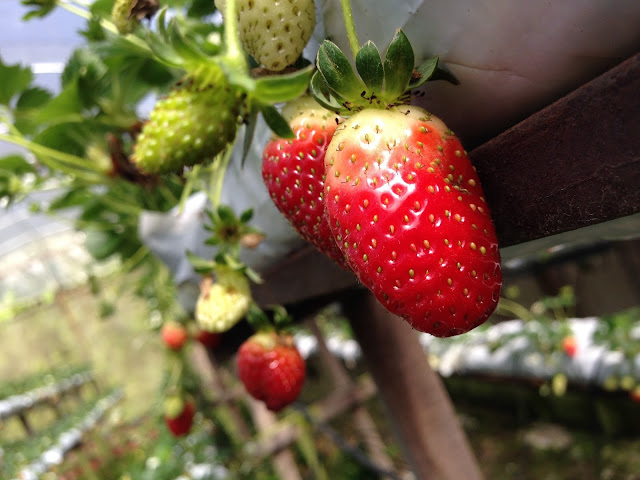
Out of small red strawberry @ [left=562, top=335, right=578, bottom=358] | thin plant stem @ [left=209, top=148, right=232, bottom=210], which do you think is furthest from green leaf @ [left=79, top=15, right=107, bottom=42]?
small red strawberry @ [left=562, top=335, right=578, bottom=358]

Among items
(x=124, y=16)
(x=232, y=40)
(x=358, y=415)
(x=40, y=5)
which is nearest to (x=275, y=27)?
(x=232, y=40)

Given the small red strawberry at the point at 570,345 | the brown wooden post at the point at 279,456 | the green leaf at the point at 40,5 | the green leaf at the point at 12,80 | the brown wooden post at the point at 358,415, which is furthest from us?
the small red strawberry at the point at 570,345

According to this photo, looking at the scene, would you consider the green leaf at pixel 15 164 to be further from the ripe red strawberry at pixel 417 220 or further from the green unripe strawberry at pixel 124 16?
the ripe red strawberry at pixel 417 220

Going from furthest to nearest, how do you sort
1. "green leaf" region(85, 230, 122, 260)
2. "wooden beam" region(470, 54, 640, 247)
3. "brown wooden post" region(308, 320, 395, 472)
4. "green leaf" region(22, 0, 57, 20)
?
"brown wooden post" region(308, 320, 395, 472) < "green leaf" region(85, 230, 122, 260) < "green leaf" region(22, 0, 57, 20) < "wooden beam" region(470, 54, 640, 247)

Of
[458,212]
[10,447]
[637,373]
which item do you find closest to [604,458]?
[637,373]

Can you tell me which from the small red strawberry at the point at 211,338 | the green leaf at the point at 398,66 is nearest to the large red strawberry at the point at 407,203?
the green leaf at the point at 398,66

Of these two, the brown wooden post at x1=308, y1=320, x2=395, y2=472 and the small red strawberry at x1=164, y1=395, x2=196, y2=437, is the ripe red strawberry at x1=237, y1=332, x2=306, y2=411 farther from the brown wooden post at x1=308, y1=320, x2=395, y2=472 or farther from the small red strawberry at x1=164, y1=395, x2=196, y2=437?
the brown wooden post at x1=308, y1=320, x2=395, y2=472

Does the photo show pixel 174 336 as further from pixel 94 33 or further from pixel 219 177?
pixel 219 177
